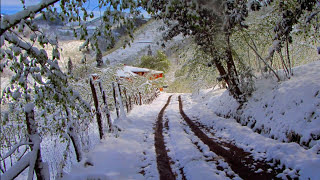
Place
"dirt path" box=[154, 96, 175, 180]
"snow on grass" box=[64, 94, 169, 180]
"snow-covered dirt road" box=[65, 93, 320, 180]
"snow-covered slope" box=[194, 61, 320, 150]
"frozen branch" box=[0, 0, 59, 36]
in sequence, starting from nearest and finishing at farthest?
"frozen branch" box=[0, 0, 59, 36]
"snow-covered dirt road" box=[65, 93, 320, 180]
"dirt path" box=[154, 96, 175, 180]
"snow on grass" box=[64, 94, 169, 180]
"snow-covered slope" box=[194, 61, 320, 150]

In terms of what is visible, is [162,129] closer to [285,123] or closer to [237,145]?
[237,145]

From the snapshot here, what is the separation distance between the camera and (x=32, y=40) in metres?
3.27

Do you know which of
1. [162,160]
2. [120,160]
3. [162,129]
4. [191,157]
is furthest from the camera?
[162,129]

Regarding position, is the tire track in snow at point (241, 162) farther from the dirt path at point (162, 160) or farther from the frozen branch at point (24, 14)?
the frozen branch at point (24, 14)

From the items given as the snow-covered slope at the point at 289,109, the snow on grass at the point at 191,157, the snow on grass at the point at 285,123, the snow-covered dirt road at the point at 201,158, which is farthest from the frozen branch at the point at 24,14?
the snow-covered slope at the point at 289,109

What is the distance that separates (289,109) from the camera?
8109mm

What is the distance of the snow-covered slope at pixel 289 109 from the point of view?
674 cm

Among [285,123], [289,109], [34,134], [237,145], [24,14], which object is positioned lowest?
[237,145]

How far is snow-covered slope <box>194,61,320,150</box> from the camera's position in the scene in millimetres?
6738

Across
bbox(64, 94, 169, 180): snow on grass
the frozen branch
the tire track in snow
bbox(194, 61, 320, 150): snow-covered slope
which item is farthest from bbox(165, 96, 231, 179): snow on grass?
the frozen branch

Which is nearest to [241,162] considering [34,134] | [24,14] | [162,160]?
[162,160]

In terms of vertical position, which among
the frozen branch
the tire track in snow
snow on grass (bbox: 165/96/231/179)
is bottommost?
the tire track in snow

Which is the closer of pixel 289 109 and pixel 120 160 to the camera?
pixel 120 160

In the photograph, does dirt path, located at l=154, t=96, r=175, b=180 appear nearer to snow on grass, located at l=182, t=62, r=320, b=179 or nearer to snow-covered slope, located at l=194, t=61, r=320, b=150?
snow on grass, located at l=182, t=62, r=320, b=179
